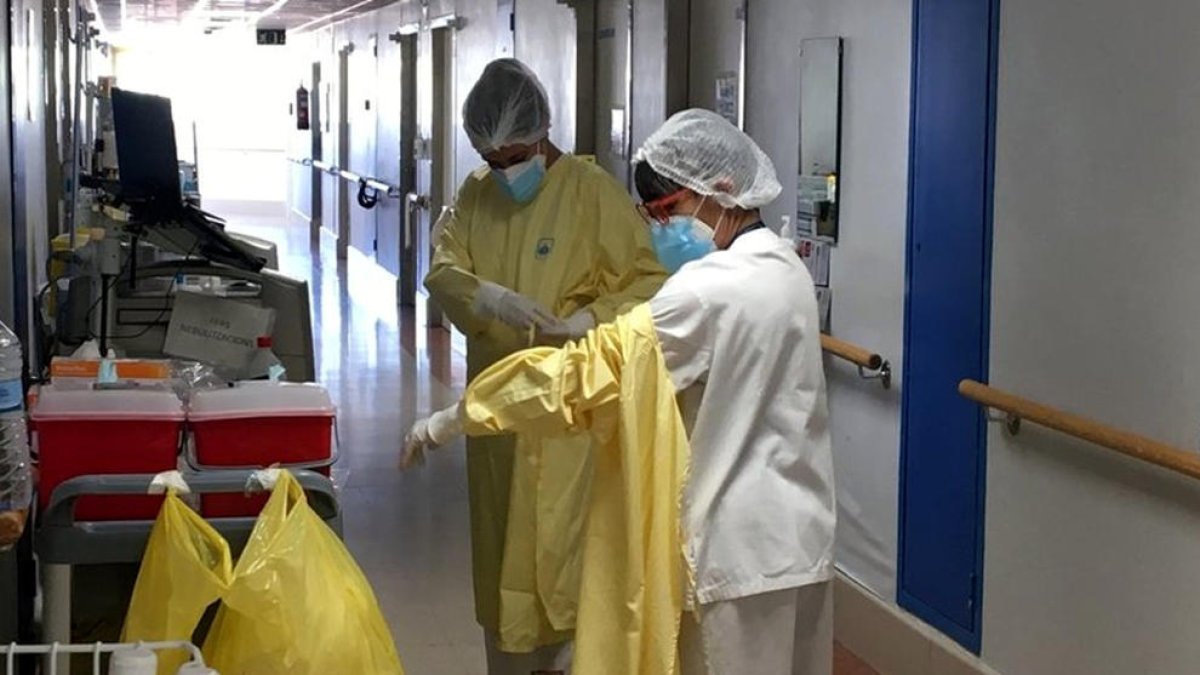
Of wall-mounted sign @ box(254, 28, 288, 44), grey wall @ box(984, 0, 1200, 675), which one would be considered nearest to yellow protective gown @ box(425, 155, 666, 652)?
grey wall @ box(984, 0, 1200, 675)

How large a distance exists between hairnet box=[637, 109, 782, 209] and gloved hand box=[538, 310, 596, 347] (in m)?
0.78

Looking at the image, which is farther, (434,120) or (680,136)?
(434,120)

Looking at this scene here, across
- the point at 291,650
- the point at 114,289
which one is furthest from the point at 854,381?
the point at 291,650

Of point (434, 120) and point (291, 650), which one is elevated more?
point (434, 120)

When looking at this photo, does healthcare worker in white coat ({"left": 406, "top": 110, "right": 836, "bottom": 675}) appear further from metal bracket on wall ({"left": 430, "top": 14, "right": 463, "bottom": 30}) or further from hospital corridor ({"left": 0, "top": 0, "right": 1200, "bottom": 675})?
metal bracket on wall ({"left": 430, "top": 14, "right": 463, "bottom": 30})

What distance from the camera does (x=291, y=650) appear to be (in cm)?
264

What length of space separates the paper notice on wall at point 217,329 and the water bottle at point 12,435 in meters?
1.48

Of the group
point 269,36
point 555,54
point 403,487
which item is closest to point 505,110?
point 403,487

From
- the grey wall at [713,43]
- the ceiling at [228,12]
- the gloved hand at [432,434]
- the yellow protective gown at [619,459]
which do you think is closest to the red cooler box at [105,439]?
the gloved hand at [432,434]

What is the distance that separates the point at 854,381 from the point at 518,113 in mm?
1454

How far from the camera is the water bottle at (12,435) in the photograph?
2.51 m

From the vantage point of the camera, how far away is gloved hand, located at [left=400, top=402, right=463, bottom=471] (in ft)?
9.02

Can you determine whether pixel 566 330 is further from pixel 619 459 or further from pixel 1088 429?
pixel 1088 429

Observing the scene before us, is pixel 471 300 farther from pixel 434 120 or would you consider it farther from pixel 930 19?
pixel 434 120
